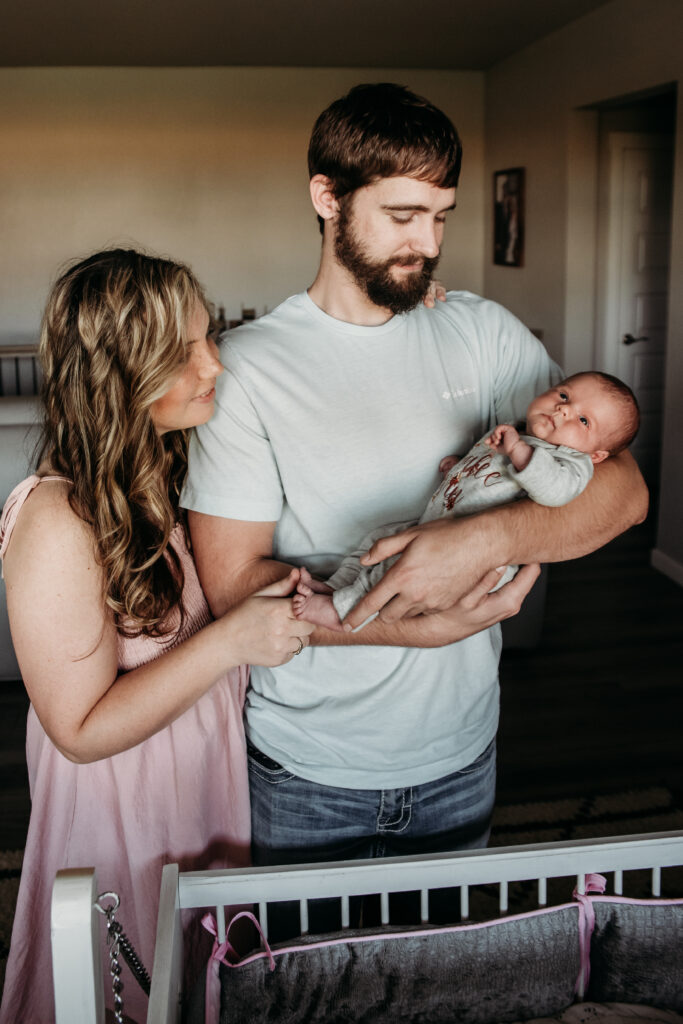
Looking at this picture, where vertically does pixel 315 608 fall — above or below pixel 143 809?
above

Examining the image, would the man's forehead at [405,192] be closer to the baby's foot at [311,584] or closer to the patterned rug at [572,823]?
the baby's foot at [311,584]

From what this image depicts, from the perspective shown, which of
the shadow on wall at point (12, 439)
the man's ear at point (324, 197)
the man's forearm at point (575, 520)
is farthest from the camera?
the shadow on wall at point (12, 439)

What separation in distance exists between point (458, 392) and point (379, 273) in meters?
0.23

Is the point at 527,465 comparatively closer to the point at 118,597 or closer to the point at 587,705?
the point at 118,597

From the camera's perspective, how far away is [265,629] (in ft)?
3.97

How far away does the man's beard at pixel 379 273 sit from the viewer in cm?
137

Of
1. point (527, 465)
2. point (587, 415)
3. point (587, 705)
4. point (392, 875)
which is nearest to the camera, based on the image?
point (392, 875)

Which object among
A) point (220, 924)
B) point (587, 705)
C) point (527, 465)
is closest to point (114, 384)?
point (527, 465)

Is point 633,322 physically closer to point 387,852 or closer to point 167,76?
point 167,76

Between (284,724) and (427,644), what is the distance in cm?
27

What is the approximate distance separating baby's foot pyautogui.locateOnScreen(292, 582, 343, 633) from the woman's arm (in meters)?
0.01

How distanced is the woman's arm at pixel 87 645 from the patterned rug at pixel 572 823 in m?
1.57

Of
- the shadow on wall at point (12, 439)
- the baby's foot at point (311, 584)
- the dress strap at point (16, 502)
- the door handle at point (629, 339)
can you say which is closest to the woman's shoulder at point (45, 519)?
the dress strap at point (16, 502)

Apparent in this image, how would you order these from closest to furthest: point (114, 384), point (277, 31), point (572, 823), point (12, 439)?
1. point (114, 384)
2. point (572, 823)
3. point (12, 439)
4. point (277, 31)
